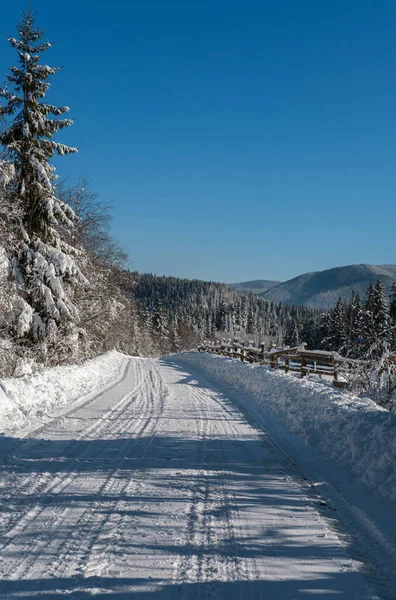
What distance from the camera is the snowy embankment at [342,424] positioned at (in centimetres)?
578

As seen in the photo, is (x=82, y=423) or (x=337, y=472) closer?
(x=337, y=472)

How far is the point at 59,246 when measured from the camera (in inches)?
A: 650

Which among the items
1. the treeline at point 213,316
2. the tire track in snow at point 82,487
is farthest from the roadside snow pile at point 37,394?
the treeline at point 213,316

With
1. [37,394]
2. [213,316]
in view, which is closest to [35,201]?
[37,394]

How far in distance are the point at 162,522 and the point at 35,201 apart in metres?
13.6

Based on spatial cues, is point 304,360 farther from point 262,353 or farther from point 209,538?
point 209,538

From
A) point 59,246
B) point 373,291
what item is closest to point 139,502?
point 59,246

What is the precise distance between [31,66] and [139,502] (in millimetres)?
16151

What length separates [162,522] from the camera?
4426 millimetres

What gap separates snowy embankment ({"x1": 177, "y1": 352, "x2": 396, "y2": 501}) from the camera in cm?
578

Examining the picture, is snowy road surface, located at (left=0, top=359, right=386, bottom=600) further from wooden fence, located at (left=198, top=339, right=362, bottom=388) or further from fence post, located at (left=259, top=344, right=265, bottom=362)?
fence post, located at (left=259, top=344, right=265, bottom=362)

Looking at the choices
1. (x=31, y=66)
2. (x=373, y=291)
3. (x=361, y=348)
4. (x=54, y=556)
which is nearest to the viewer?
(x=54, y=556)

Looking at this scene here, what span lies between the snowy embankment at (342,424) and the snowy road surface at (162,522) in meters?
0.91

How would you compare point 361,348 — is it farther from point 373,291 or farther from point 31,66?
point 373,291
